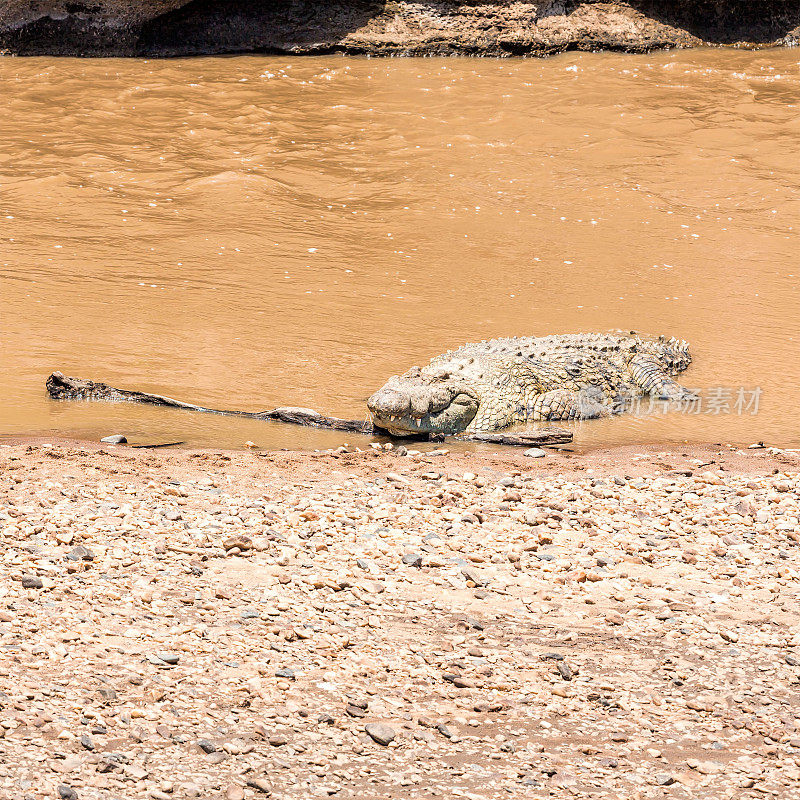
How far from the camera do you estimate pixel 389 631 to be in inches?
207

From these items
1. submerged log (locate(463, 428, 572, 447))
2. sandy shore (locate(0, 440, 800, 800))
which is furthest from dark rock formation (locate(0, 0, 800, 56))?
sandy shore (locate(0, 440, 800, 800))

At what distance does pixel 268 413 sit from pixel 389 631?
3.46 meters

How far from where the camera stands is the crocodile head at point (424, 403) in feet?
26.6

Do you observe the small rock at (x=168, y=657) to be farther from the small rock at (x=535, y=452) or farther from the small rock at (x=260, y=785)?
the small rock at (x=535, y=452)

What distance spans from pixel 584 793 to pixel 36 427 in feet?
18.0

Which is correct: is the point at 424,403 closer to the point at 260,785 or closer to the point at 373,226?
the point at 260,785

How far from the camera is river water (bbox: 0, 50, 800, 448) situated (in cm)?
944

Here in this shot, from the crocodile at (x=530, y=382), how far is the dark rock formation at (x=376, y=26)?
12665 millimetres

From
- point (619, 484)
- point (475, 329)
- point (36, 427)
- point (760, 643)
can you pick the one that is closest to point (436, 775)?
point (760, 643)

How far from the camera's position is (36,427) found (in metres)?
8.06

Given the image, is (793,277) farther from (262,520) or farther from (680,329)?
(262,520)

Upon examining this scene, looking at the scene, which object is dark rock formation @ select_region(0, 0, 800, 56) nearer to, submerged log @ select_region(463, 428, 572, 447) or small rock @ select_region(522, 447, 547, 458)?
submerged log @ select_region(463, 428, 572, 447)

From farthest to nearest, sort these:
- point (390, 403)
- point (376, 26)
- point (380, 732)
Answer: point (376, 26), point (390, 403), point (380, 732)

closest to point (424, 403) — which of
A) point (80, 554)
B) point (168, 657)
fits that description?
point (80, 554)
